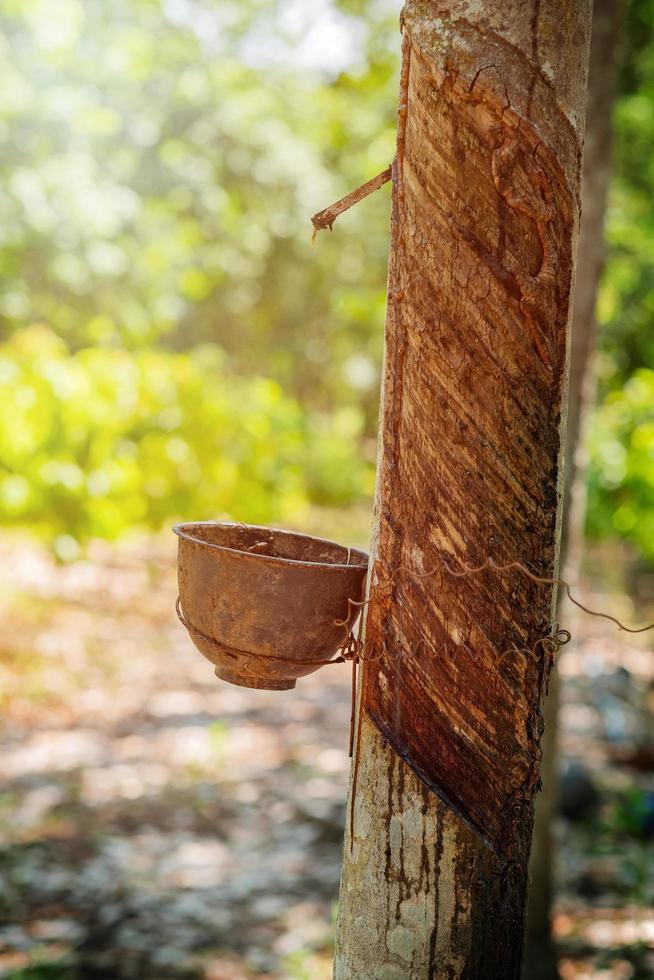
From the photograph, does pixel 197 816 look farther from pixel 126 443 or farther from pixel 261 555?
pixel 261 555

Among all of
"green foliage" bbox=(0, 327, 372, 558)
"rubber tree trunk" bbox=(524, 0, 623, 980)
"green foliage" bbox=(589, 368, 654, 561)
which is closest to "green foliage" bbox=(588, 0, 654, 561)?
"green foliage" bbox=(589, 368, 654, 561)

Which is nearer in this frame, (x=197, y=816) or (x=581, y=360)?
(x=581, y=360)

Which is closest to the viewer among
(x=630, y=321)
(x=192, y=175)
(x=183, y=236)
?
(x=183, y=236)

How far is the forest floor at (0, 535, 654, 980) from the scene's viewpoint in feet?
12.0

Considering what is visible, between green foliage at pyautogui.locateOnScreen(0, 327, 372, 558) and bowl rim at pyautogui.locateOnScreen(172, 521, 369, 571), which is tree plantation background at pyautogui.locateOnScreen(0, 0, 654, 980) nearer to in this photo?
green foliage at pyautogui.locateOnScreen(0, 327, 372, 558)

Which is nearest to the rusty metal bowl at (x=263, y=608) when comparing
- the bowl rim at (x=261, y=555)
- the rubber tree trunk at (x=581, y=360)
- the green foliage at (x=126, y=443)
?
the bowl rim at (x=261, y=555)

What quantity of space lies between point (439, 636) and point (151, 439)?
21.3 ft

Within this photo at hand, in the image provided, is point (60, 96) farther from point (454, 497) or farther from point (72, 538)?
point (454, 497)

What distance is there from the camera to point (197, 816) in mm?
4754

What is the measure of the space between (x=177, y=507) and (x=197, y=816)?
130 inches

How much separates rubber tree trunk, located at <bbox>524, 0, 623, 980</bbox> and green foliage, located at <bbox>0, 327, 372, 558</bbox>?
400 cm

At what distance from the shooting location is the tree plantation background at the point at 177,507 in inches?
158

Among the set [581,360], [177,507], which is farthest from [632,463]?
[177,507]

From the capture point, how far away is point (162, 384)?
7.70 metres
